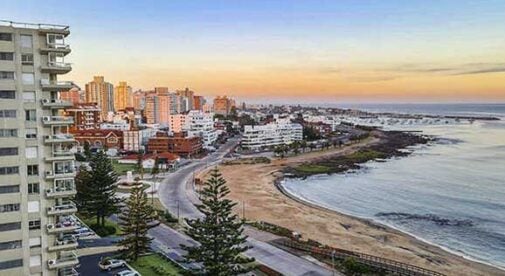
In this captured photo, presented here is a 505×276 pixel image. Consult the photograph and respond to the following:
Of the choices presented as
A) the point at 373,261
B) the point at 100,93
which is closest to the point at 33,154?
the point at 373,261

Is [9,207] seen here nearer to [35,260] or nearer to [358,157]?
[35,260]

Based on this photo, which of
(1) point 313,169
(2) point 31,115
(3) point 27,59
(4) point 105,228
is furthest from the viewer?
(1) point 313,169

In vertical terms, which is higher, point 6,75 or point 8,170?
point 6,75

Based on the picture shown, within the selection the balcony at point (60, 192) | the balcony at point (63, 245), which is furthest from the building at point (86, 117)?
the balcony at point (60, 192)

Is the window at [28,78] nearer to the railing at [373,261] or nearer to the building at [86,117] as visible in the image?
the railing at [373,261]

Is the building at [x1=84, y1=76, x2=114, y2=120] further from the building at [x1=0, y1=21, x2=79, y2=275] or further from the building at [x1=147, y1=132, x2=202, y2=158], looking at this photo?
the building at [x1=0, y1=21, x2=79, y2=275]

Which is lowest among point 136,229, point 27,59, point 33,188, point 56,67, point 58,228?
point 136,229

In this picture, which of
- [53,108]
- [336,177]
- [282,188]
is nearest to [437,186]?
[336,177]

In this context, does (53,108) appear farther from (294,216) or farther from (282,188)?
(282,188)
